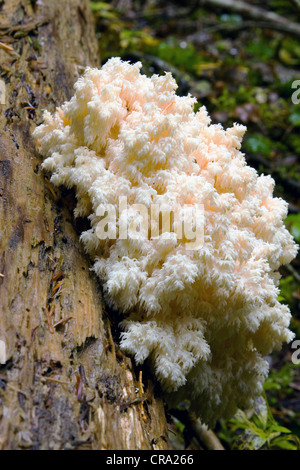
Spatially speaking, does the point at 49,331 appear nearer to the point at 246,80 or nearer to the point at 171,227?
the point at 171,227

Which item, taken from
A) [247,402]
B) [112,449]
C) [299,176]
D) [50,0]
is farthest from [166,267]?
[299,176]

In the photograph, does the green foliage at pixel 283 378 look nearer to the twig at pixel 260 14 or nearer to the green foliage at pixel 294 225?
the green foliage at pixel 294 225

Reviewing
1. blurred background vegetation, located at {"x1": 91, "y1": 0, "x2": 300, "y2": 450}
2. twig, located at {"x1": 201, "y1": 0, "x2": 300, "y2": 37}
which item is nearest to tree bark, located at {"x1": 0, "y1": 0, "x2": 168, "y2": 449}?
blurred background vegetation, located at {"x1": 91, "y1": 0, "x2": 300, "y2": 450}

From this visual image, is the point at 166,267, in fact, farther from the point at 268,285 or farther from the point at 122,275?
the point at 268,285

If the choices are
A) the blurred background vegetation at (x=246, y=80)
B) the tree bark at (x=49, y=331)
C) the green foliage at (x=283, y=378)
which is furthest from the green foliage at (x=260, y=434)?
the tree bark at (x=49, y=331)

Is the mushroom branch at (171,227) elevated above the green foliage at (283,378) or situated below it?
Answer: above

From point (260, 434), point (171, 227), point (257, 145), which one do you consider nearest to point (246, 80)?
point (257, 145)

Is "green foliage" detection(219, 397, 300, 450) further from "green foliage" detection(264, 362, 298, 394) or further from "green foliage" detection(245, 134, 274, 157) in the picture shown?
"green foliage" detection(245, 134, 274, 157)
